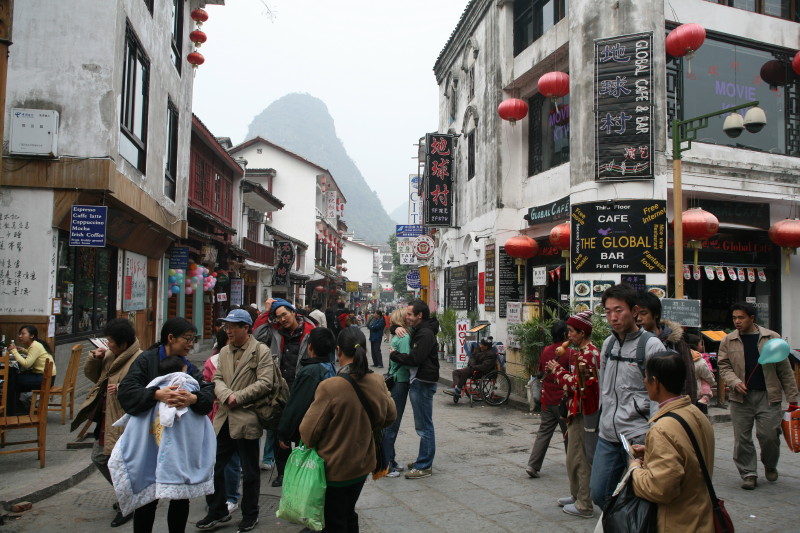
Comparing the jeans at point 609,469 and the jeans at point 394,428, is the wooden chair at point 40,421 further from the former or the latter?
the jeans at point 609,469

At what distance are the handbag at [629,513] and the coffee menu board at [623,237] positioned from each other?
949 centimetres

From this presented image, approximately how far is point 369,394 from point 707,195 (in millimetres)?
11207

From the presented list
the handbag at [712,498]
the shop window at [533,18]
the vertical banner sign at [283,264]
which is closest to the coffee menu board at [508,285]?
the shop window at [533,18]

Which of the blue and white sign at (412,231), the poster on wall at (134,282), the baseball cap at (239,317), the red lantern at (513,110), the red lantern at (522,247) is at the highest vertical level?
the red lantern at (513,110)

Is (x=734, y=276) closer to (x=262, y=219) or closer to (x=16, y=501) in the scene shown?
(x=16, y=501)

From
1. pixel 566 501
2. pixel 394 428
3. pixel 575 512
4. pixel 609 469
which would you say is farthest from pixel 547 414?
pixel 609 469

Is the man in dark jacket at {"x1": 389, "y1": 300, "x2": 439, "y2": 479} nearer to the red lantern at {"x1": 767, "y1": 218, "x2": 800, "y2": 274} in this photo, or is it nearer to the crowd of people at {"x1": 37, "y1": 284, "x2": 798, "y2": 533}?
the crowd of people at {"x1": 37, "y1": 284, "x2": 798, "y2": 533}

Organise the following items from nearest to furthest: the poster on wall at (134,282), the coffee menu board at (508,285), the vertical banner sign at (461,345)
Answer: the poster on wall at (134,282) → the vertical banner sign at (461,345) → the coffee menu board at (508,285)

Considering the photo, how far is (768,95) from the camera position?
537 inches

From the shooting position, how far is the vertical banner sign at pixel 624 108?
11844mm

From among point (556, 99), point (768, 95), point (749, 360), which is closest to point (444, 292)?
point (556, 99)

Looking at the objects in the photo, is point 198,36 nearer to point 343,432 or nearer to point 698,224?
point 698,224

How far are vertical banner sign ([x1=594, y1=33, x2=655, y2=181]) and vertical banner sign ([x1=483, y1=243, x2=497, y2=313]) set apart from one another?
4.74 m

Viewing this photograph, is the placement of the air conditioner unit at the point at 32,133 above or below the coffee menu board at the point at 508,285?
above
